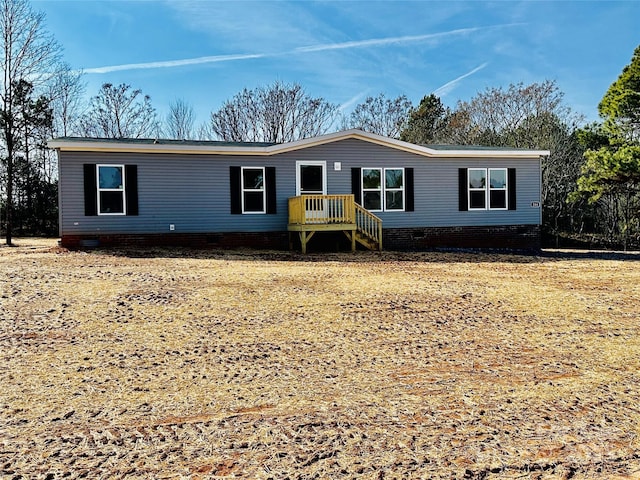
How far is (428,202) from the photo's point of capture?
16234mm

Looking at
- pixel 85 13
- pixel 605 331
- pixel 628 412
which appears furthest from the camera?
pixel 85 13

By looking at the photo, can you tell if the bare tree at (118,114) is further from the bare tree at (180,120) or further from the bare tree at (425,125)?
the bare tree at (425,125)

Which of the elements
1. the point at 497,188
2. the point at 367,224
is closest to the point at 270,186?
the point at 367,224

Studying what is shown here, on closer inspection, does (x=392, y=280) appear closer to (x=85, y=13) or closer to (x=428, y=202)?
(x=428, y=202)

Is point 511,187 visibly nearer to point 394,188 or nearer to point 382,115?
point 394,188

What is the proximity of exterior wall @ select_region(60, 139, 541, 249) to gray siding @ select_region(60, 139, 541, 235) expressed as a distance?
2 centimetres

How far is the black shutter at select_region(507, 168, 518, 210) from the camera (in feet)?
55.8

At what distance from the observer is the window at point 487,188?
1667 cm

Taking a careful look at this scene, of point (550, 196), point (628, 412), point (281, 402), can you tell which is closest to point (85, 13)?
point (281, 402)

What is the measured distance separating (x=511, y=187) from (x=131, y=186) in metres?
11.8

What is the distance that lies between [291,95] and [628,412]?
29309mm

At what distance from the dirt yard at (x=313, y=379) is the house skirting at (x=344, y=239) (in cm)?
520

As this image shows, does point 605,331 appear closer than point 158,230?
Yes

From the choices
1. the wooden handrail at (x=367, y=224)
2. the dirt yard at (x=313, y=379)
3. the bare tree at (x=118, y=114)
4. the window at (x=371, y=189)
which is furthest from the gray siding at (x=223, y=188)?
the bare tree at (x=118, y=114)
